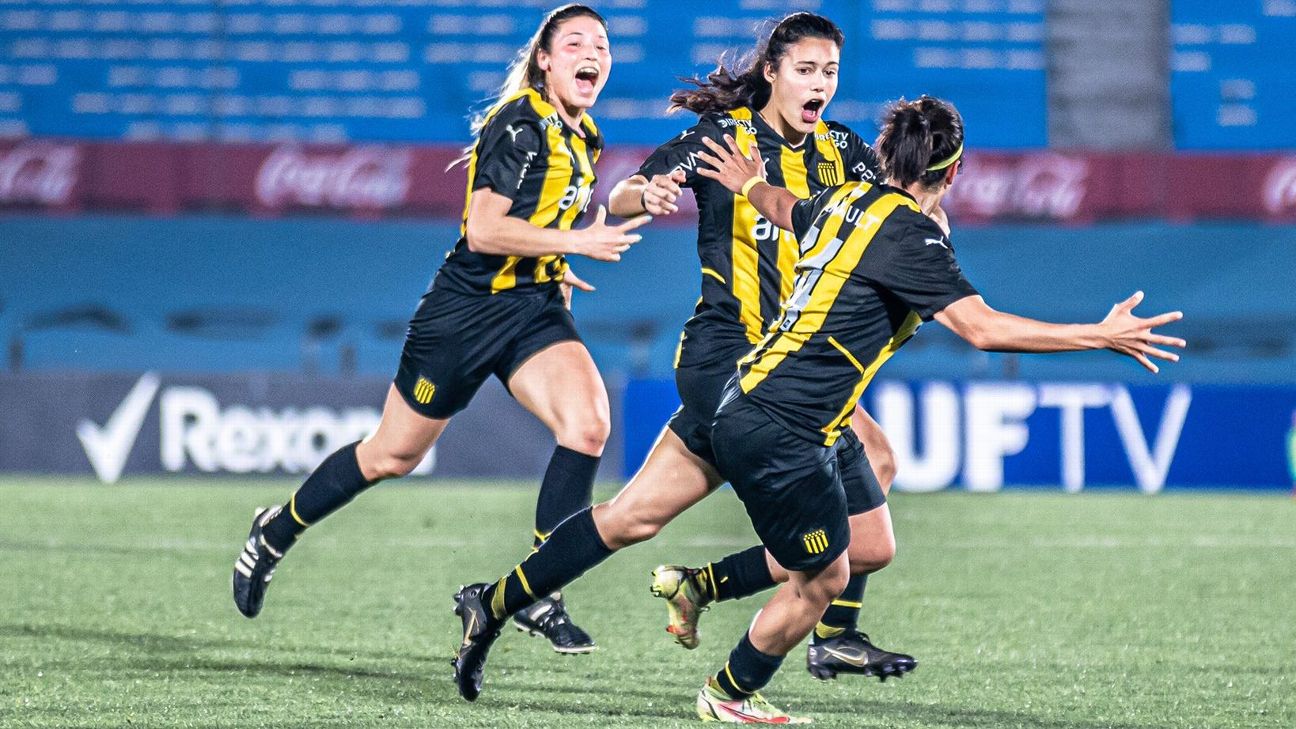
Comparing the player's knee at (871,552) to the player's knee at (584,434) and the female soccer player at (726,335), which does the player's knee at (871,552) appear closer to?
the female soccer player at (726,335)

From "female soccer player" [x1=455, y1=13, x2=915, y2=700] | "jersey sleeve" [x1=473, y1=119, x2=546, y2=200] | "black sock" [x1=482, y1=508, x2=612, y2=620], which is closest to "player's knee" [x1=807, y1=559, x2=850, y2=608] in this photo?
"female soccer player" [x1=455, y1=13, x2=915, y2=700]

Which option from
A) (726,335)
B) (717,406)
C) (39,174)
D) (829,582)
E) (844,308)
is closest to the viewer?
(844,308)

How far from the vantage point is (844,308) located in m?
4.06

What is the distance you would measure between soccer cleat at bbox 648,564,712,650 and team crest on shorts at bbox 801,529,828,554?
79 centimetres

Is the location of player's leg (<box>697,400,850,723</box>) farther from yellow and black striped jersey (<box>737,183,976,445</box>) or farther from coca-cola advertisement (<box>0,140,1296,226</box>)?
coca-cola advertisement (<box>0,140,1296,226</box>)

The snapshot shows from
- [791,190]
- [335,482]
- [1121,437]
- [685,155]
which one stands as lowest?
[1121,437]

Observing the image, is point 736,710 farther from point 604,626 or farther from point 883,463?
point 604,626

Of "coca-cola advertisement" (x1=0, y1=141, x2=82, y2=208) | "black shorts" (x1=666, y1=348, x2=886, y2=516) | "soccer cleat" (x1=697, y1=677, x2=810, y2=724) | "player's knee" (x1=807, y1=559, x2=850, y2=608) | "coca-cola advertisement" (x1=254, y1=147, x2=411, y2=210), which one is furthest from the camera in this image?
"coca-cola advertisement" (x1=254, y1=147, x2=411, y2=210)

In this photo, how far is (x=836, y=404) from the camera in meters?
4.11

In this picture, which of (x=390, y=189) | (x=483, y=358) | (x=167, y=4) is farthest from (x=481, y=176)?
(x=167, y=4)

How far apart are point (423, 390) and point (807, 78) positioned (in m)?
1.53

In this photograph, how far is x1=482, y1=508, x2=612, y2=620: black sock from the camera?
177 inches

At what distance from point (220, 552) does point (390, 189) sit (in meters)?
7.80

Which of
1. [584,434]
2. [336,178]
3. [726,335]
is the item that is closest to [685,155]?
[726,335]
